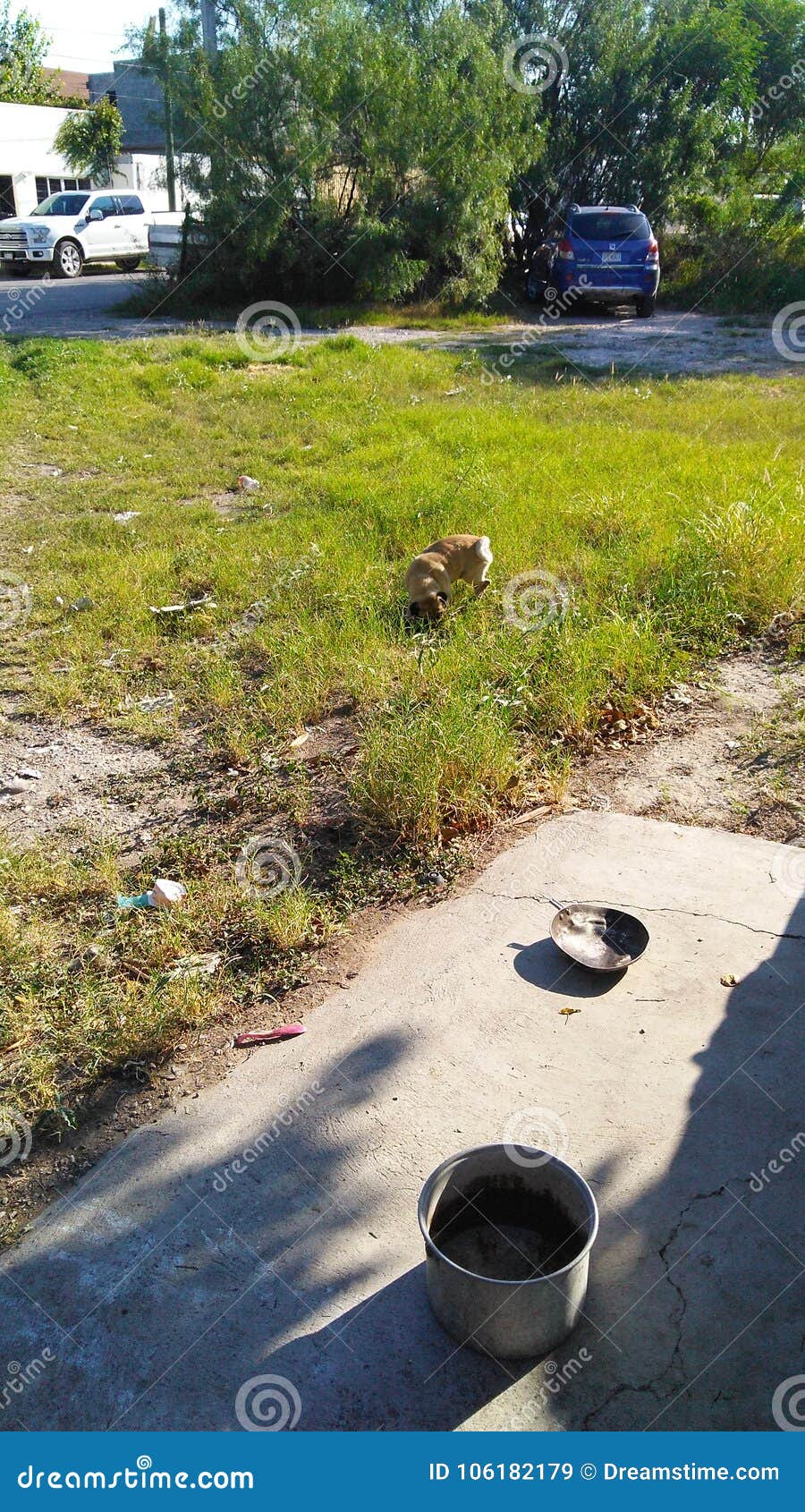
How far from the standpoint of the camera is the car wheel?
2317 centimetres

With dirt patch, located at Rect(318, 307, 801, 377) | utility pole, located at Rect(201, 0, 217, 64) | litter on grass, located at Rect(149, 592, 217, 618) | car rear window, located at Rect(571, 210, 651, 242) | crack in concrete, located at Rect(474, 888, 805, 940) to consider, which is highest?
utility pole, located at Rect(201, 0, 217, 64)

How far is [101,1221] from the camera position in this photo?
8.59ft

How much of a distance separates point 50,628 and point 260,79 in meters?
12.8

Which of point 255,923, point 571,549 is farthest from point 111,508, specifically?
point 255,923

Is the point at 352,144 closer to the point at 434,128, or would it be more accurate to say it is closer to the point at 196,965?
the point at 434,128

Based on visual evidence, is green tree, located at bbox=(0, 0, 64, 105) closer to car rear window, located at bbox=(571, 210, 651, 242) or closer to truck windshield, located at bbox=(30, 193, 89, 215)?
truck windshield, located at bbox=(30, 193, 89, 215)

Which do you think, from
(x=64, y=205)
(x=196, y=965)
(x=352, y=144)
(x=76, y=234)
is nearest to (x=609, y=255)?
(x=352, y=144)

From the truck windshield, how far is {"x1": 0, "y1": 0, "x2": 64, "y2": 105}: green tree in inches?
795

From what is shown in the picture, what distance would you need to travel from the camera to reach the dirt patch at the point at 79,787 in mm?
4348

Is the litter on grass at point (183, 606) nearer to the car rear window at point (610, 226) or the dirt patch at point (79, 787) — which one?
the dirt patch at point (79, 787)

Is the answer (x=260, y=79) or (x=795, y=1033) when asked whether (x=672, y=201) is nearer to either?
(x=260, y=79)

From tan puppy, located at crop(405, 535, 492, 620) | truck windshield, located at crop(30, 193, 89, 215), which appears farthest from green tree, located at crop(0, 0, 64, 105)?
tan puppy, located at crop(405, 535, 492, 620)

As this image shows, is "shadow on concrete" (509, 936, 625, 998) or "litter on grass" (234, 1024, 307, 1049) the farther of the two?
"shadow on concrete" (509, 936, 625, 998)

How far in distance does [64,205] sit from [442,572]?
890 inches
